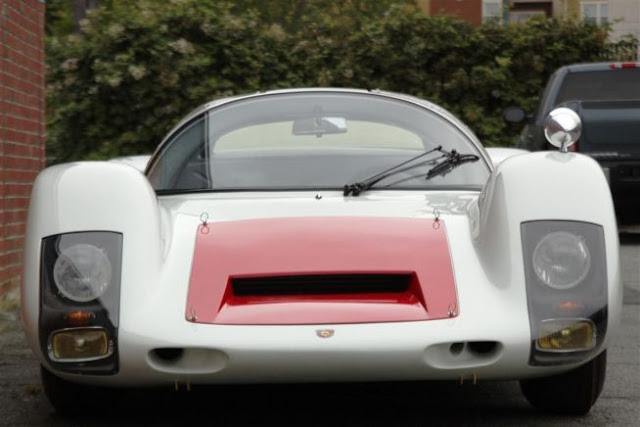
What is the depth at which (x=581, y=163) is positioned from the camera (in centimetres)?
481

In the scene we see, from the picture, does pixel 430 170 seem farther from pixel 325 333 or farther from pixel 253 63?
pixel 253 63

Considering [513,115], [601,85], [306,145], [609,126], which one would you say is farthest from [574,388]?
[601,85]

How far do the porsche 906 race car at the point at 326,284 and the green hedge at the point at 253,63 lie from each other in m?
10.4

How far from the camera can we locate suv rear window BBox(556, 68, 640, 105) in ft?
42.7

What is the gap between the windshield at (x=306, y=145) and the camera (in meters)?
5.31

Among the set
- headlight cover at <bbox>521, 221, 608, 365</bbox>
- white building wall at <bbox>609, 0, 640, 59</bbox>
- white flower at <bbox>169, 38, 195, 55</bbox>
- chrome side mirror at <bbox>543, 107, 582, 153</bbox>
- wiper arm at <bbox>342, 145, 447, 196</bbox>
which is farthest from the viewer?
white building wall at <bbox>609, 0, 640, 59</bbox>

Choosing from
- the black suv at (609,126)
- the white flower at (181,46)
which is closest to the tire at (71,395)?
the black suv at (609,126)

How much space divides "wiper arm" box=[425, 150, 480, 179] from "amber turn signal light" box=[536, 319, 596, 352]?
1123 mm

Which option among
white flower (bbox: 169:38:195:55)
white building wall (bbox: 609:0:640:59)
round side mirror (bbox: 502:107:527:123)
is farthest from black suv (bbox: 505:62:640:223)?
white building wall (bbox: 609:0:640:59)

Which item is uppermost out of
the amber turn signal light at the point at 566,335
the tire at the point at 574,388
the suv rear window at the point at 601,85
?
the suv rear window at the point at 601,85

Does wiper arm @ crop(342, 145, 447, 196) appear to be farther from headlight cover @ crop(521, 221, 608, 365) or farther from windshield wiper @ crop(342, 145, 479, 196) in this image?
headlight cover @ crop(521, 221, 608, 365)

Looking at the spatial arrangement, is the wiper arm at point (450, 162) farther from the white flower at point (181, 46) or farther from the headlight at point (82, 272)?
the white flower at point (181, 46)

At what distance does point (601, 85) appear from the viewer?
1312 centimetres

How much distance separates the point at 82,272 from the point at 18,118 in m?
4.02
